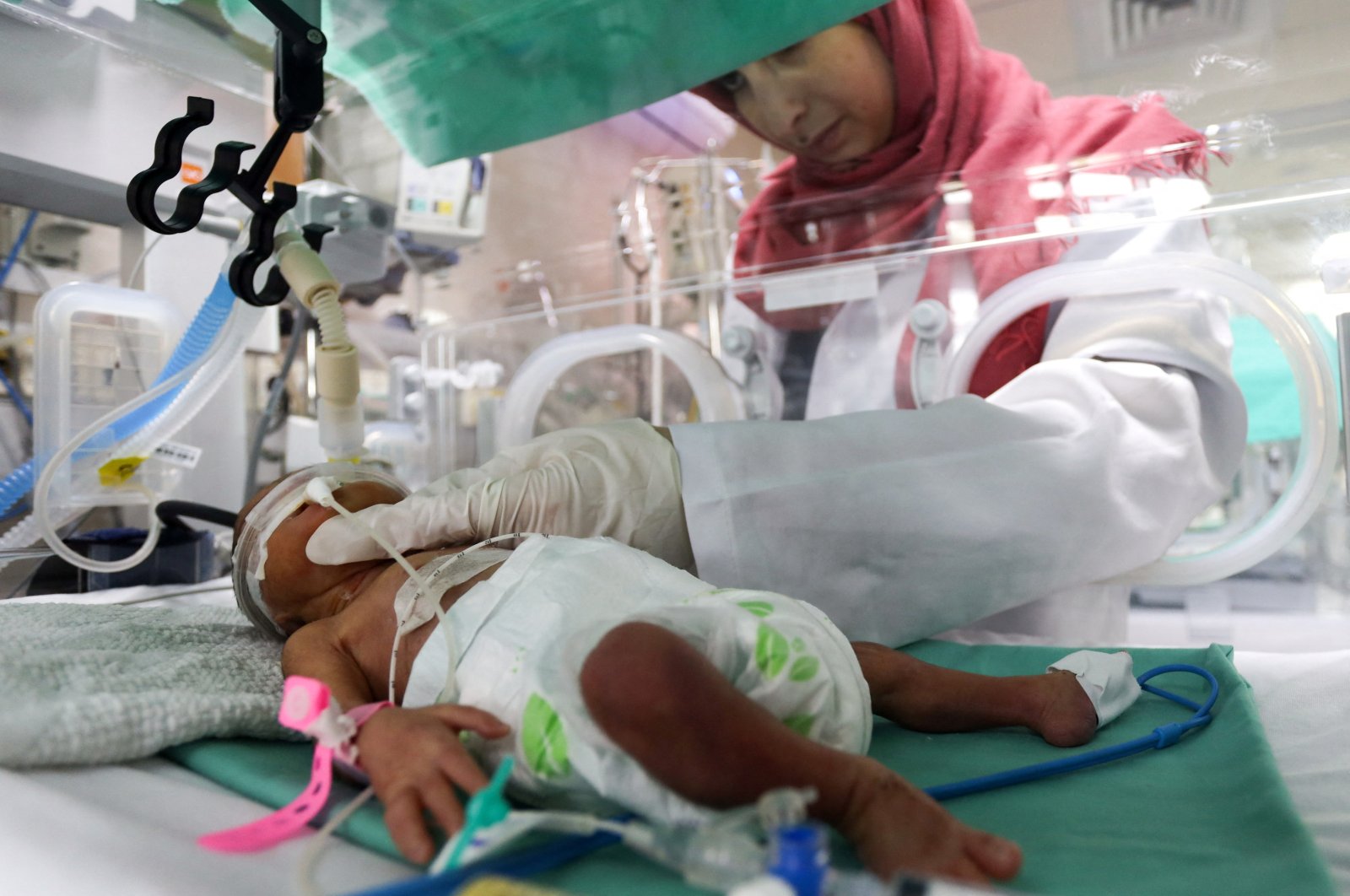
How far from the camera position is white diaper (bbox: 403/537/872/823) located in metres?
0.55

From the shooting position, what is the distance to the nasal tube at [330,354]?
111 centimetres

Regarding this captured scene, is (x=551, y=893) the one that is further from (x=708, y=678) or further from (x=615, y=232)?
(x=615, y=232)

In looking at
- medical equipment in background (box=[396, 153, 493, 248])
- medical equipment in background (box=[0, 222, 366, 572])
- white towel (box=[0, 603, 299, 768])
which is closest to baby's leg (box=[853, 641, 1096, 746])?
white towel (box=[0, 603, 299, 768])

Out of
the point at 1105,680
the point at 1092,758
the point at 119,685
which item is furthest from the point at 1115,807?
the point at 119,685

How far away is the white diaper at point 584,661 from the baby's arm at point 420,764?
0.04m

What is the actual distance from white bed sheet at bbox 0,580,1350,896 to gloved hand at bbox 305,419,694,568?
0.33 meters

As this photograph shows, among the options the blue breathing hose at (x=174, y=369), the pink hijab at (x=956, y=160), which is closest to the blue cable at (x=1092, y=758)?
the pink hijab at (x=956, y=160)

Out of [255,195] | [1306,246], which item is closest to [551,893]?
[255,195]

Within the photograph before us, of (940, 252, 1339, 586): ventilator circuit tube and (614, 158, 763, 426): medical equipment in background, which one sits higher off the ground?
(614, 158, 763, 426): medical equipment in background

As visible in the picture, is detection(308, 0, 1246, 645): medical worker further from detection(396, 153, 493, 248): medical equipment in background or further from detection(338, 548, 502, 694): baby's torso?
detection(396, 153, 493, 248): medical equipment in background

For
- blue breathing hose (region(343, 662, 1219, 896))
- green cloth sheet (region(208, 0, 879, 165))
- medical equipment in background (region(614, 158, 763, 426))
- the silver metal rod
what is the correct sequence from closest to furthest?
1. blue breathing hose (region(343, 662, 1219, 896))
2. the silver metal rod
3. green cloth sheet (region(208, 0, 879, 165))
4. medical equipment in background (region(614, 158, 763, 426))

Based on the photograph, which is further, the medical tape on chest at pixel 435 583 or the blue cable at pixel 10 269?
the blue cable at pixel 10 269

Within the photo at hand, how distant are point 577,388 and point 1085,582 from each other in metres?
1.26

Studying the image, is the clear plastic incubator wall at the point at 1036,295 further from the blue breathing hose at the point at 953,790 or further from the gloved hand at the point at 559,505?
the gloved hand at the point at 559,505
